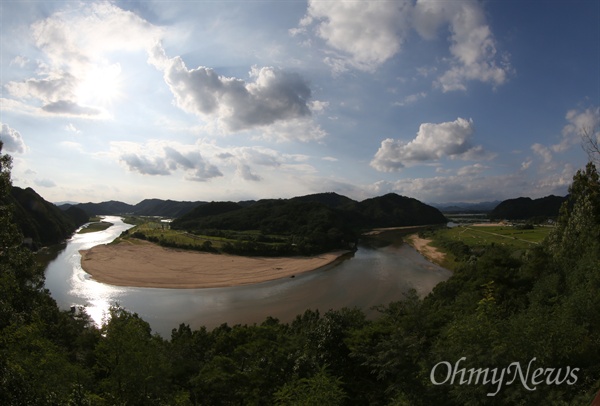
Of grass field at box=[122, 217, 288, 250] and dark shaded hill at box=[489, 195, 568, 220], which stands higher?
dark shaded hill at box=[489, 195, 568, 220]

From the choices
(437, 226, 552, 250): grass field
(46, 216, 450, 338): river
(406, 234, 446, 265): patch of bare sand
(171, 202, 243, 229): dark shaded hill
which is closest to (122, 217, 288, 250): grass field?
(171, 202, 243, 229): dark shaded hill

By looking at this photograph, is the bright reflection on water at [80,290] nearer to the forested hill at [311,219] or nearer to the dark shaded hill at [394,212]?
the forested hill at [311,219]

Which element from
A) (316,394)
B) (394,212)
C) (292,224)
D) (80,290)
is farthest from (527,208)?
(316,394)

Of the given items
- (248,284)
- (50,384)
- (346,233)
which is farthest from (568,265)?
(346,233)

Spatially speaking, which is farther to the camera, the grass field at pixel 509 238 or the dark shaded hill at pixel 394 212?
the dark shaded hill at pixel 394 212

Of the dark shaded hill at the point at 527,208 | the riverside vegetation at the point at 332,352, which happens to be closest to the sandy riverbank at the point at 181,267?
the riverside vegetation at the point at 332,352

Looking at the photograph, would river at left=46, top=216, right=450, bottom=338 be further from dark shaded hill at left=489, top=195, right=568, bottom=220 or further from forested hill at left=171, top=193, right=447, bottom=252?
dark shaded hill at left=489, top=195, right=568, bottom=220
